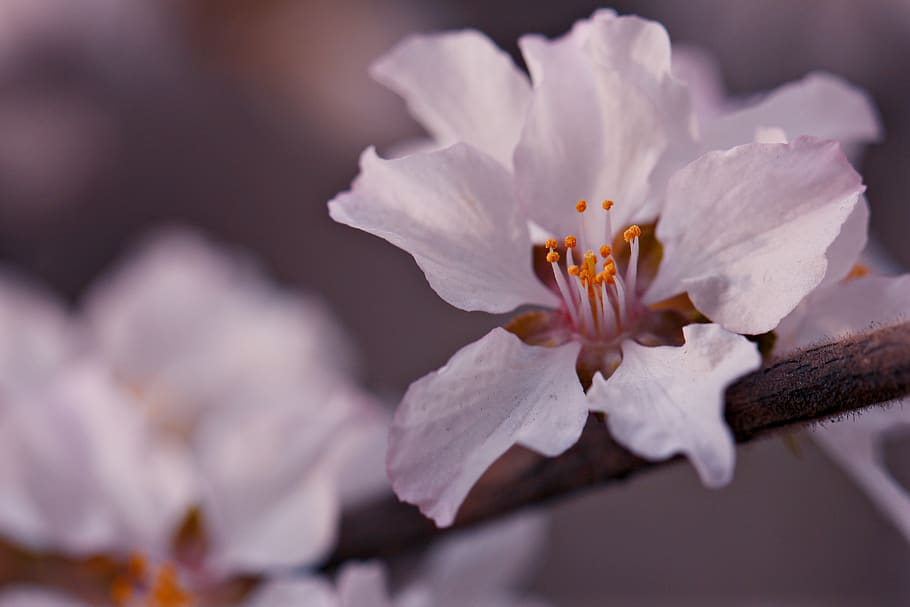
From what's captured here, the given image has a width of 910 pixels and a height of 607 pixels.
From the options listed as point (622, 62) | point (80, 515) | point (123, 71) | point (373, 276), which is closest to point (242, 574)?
point (80, 515)

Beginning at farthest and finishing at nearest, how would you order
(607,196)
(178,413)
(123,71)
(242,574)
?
(123,71) → (178,413) → (242,574) → (607,196)

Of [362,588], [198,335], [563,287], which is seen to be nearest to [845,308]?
[563,287]

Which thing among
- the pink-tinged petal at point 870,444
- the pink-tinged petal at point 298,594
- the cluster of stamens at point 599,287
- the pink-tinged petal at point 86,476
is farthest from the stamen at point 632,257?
the pink-tinged petal at point 86,476

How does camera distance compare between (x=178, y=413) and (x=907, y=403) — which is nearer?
(x=907, y=403)

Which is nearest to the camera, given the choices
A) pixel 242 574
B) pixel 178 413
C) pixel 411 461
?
pixel 411 461

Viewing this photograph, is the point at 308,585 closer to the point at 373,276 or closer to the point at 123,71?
the point at 373,276

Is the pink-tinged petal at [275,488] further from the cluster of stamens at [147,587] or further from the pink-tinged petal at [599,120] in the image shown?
the pink-tinged petal at [599,120]
